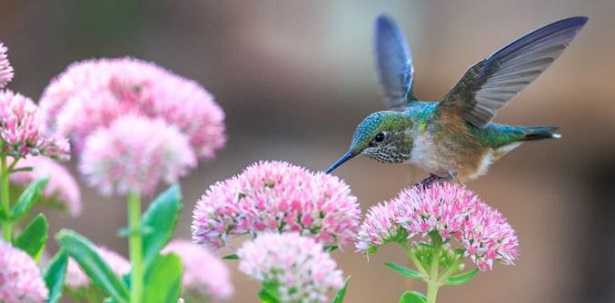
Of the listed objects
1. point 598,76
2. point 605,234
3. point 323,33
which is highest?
point 323,33

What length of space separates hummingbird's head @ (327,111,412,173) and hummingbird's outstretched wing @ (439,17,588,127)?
0.49 feet

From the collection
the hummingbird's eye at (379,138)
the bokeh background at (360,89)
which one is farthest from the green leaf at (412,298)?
the bokeh background at (360,89)

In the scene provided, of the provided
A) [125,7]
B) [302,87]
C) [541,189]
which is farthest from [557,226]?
[125,7]

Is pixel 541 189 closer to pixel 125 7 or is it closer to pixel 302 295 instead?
pixel 125 7

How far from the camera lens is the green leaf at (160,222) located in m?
1.14

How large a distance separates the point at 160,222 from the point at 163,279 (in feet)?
0.25

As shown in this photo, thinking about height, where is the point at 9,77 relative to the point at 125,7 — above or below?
below

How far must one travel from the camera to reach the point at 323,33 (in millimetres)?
4871

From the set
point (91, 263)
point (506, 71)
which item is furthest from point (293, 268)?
point (506, 71)

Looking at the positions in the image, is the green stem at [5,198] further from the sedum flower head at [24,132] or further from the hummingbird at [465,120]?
the hummingbird at [465,120]

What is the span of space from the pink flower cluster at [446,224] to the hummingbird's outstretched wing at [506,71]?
473 millimetres

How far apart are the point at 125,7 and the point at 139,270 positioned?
12.5 ft

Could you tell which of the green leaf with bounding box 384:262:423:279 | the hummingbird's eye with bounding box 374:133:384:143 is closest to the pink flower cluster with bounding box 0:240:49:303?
the green leaf with bounding box 384:262:423:279

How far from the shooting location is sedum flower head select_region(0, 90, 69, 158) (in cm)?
131
